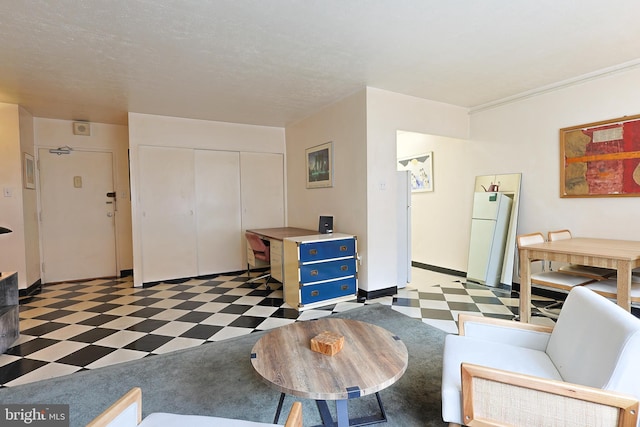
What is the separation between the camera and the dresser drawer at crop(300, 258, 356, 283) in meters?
3.39

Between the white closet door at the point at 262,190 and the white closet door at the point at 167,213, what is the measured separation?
2.77ft

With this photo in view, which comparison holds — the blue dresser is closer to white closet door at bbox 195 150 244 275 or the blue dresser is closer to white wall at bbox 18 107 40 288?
white closet door at bbox 195 150 244 275

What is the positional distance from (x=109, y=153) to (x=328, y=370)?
5.30 m

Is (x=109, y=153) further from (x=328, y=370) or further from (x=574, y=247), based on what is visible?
(x=574, y=247)

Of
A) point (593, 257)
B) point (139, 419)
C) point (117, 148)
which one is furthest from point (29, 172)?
point (593, 257)

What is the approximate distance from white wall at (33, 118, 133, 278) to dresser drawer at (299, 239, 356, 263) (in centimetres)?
352

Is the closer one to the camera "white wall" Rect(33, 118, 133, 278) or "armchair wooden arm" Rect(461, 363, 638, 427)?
"armchair wooden arm" Rect(461, 363, 638, 427)

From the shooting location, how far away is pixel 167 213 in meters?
4.65

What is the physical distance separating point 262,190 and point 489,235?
356cm

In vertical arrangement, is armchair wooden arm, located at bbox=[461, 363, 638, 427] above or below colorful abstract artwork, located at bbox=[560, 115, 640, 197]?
below

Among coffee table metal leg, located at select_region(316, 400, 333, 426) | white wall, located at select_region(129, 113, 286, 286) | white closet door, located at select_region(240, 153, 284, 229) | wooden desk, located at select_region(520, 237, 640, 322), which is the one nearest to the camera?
coffee table metal leg, located at select_region(316, 400, 333, 426)

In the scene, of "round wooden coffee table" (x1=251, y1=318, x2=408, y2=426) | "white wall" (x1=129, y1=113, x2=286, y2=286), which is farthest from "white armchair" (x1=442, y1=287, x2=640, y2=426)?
"white wall" (x1=129, y1=113, x2=286, y2=286)

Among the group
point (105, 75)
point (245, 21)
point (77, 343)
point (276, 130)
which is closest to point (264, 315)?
point (77, 343)

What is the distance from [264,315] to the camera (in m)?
3.24
